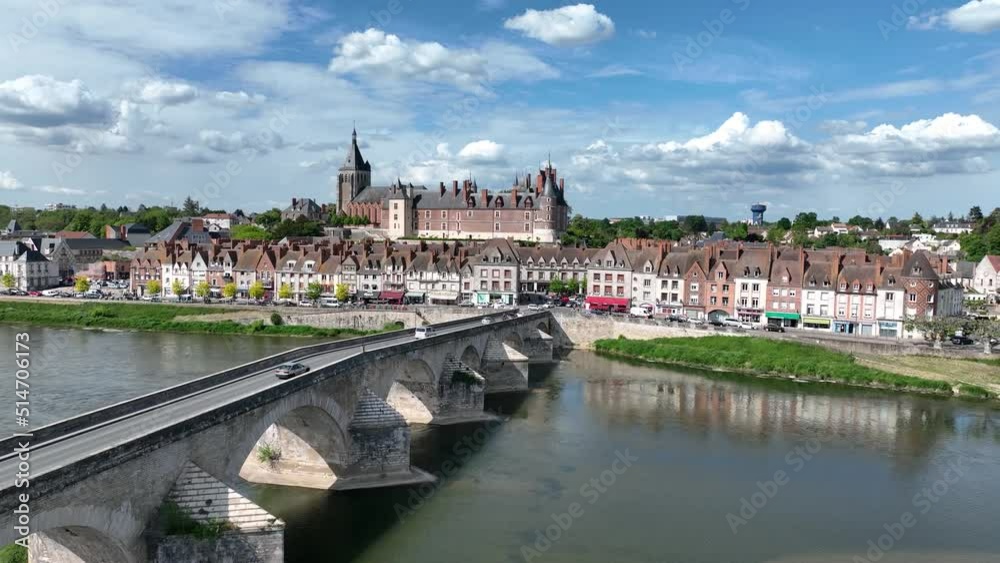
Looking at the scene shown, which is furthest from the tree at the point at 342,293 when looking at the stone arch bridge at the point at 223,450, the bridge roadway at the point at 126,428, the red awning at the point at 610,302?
the bridge roadway at the point at 126,428

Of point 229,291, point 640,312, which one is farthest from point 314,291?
point 640,312

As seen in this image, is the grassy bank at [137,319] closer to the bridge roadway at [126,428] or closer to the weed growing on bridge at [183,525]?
the bridge roadway at [126,428]

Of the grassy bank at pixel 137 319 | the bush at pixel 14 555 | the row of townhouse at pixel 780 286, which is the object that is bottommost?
the bush at pixel 14 555

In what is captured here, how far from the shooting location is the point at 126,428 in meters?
15.4

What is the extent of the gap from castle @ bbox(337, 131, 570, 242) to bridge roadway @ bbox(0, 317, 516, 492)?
2598 inches

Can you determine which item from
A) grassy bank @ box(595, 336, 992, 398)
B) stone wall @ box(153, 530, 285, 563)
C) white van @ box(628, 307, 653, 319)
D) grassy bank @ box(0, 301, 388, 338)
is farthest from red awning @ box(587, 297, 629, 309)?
stone wall @ box(153, 530, 285, 563)

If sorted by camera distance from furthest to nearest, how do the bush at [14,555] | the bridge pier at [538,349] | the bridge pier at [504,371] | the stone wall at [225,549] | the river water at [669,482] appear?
the bridge pier at [538,349], the bridge pier at [504,371], the river water at [669,482], the bush at [14,555], the stone wall at [225,549]

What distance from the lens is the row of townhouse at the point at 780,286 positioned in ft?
155

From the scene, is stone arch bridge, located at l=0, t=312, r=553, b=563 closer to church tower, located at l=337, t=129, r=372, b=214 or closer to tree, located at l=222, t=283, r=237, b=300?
tree, located at l=222, t=283, r=237, b=300

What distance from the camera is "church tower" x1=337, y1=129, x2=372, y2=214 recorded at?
106m

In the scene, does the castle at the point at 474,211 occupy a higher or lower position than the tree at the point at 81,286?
higher

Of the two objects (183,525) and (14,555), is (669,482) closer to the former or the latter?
(183,525)

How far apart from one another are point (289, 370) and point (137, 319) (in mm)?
39511

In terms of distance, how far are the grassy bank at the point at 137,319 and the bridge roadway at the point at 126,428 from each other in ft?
103
